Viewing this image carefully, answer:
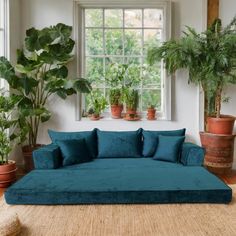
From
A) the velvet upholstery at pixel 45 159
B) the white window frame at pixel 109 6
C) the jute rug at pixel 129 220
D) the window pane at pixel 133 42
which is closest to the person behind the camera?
the jute rug at pixel 129 220

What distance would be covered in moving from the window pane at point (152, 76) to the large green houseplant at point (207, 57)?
46cm

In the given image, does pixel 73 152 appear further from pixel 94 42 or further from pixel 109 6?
pixel 109 6

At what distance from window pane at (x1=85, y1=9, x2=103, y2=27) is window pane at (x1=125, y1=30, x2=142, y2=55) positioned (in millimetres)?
465

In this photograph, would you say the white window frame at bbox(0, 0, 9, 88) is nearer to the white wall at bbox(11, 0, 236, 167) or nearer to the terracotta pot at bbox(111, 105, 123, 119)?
the white wall at bbox(11, 0, 236, 167)

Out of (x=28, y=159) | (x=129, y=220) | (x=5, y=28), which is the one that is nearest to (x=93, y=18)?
(x=5, y=28)

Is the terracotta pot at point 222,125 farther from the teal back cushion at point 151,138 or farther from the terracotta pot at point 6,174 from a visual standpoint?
the terracotta pot at point 6,174

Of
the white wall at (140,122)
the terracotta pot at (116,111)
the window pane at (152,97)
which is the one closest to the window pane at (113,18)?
→ the white wall at (140,122)

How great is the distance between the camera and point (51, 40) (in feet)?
15.3

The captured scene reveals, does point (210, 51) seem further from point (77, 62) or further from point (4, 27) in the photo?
point (4, 27)

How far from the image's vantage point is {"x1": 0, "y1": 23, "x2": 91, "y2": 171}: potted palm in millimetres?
4582

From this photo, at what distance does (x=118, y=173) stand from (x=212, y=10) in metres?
3.00

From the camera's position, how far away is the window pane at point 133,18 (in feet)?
16.9

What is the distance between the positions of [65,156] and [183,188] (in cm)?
165

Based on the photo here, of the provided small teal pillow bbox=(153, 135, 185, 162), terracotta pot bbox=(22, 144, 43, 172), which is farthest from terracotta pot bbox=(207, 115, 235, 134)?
terracotta pot bbox=(22, 144, 43, 172)
